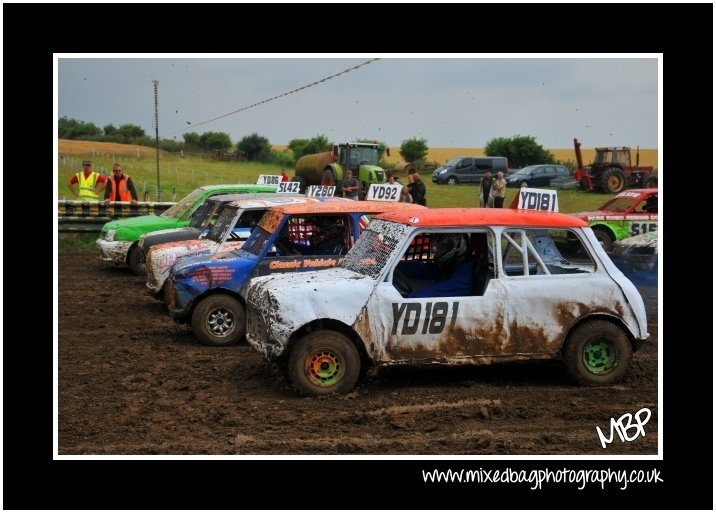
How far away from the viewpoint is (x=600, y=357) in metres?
8.33

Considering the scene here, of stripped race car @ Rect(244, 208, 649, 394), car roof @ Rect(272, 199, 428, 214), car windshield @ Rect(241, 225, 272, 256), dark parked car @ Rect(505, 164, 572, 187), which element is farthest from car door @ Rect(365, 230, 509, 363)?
dark parked car @ Rect(505, 164, 572, 187)

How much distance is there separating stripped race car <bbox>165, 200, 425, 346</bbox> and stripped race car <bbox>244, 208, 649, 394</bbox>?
185 centimetres

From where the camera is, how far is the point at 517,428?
23.6ft

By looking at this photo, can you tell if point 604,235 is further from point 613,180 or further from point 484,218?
point 613,180

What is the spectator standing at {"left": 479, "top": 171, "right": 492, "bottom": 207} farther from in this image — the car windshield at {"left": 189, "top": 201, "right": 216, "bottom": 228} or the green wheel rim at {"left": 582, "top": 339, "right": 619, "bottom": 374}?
the green wheel rim at {"left": 582, "top": 339, "right": 619, "bottom": 374}

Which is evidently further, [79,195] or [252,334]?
[79,195]

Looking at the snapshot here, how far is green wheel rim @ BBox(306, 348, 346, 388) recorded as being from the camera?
787 centimetres

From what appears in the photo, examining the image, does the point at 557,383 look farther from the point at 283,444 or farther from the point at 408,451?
the point at 283,444

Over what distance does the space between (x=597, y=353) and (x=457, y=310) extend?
4.68 ft

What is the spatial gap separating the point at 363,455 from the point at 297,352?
1504mm

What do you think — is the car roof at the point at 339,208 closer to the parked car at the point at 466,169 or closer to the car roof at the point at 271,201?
the car roof at the point at 271,201

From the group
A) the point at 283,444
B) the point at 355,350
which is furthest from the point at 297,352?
the point at 283,444

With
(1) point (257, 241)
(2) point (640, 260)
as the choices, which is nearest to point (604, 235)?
(2) point (640, 260)

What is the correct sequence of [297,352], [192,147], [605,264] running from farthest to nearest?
[192,147], [605,264], [297,352]
